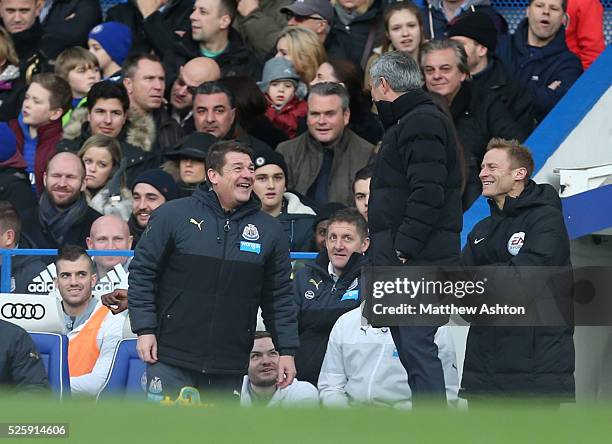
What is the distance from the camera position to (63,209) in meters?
11.9

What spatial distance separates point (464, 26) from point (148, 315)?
439 centimetres

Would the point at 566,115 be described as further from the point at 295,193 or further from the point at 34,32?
the point at 34,32

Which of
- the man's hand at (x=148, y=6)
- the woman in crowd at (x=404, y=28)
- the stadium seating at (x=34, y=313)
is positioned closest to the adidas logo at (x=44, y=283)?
the stadium seating at (x=34, y=313)

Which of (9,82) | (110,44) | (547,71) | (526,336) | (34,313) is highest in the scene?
(110,44)

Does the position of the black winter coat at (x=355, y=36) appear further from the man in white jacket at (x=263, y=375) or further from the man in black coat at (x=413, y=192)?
the man in black coat at (x=413, y=192)

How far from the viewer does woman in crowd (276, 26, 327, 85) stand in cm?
1262

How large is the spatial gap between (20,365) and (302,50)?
453 centimetres

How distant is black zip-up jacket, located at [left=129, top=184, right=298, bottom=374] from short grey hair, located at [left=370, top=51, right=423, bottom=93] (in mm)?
1130

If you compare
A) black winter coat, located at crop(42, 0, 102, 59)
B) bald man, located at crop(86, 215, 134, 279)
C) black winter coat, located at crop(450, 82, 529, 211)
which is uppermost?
black winter coat, located at crop(42, 0, 102, 59)

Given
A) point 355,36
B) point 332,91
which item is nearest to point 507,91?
point 332,91

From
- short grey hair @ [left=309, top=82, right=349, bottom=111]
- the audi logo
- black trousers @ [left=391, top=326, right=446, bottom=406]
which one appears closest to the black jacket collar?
black trousers @ [left=391, top=326, right=446, bottom=406]

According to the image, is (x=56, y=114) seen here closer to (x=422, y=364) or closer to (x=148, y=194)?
(x=148, y=194)

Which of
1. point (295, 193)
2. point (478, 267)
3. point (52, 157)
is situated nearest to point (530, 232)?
point (478, 267)

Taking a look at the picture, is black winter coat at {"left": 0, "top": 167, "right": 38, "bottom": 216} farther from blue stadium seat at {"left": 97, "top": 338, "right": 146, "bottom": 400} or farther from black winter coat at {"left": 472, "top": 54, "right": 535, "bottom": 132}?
black winter coat at {"left": 472, "top": 54, "right": 535, "bottom": 132}
